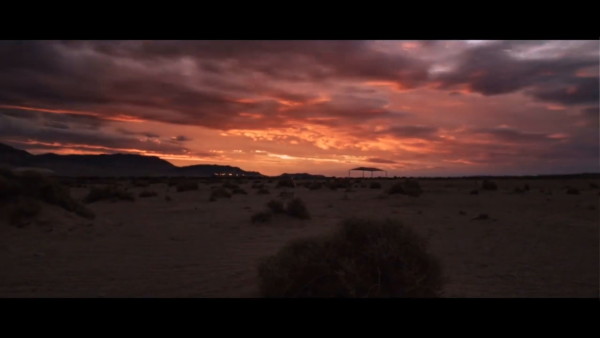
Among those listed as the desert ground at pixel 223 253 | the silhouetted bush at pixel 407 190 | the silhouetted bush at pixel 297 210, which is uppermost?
the silhouetted bush at pixel 407 190

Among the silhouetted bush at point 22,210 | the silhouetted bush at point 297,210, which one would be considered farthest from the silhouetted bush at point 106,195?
the silhouetted bush at point 297,210

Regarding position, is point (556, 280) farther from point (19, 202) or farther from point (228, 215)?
point (19, 202)

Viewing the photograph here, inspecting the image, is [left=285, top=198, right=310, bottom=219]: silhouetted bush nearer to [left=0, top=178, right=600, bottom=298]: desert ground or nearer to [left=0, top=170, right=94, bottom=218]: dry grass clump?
[left=0, top=178, right=600, bottom=298]: desert ground

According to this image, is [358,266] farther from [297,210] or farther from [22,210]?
[22,210]

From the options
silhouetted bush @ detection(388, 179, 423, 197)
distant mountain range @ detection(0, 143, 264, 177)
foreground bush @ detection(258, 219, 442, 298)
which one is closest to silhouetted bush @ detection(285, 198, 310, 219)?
foreground bush @ detection(258, 219, 442, 298)

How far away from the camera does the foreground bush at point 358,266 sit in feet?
16.8

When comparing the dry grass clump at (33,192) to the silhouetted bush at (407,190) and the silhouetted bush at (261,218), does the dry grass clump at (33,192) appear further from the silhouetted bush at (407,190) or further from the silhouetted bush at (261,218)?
the silhouetted bush at (407,190)

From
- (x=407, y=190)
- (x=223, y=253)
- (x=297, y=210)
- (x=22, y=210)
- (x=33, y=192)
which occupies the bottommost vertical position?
(x=223, y=253)

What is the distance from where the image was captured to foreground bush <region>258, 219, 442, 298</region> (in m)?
5.11

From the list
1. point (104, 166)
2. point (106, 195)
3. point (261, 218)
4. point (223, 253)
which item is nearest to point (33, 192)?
point (261, 218)

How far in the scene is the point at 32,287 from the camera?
22.0 feet

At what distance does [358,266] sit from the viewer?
5223 millimetres

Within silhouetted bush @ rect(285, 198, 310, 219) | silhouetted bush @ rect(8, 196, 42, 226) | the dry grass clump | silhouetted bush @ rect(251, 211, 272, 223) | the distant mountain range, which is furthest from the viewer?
the distant mountain range
